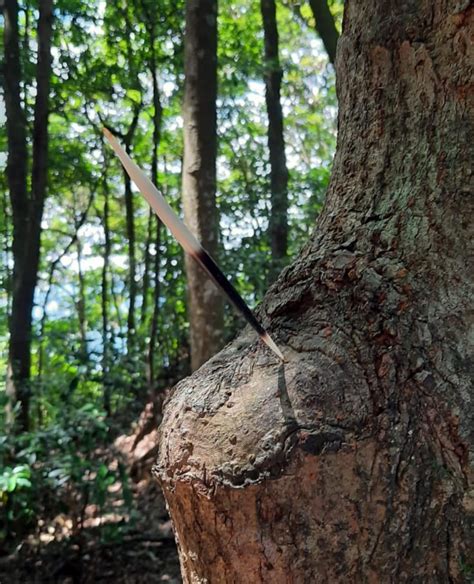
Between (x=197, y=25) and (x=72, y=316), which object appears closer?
(x=197, y=25)

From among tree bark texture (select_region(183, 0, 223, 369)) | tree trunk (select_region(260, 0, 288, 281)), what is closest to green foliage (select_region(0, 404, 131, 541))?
tree bark texture (select_region(183, 0, 223, 369))

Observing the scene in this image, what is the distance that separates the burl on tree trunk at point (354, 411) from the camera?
1.06 meters

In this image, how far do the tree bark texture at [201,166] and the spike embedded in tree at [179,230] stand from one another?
2619mm

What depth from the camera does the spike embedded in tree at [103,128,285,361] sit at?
108cm

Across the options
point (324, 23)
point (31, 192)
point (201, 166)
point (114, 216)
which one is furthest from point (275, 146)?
point (114, 216)

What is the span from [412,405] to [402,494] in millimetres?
149

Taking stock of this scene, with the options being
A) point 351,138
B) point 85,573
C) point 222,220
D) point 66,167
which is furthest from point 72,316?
point 351,138

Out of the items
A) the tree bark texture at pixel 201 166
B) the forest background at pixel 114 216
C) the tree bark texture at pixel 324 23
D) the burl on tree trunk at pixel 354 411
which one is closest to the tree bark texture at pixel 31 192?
the forest background at pixel 114 216

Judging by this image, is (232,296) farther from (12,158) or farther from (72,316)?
(72,316)

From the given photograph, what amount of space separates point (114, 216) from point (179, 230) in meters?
9.59

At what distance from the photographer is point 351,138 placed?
62.1 inches

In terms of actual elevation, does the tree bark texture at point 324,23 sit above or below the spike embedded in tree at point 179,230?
above

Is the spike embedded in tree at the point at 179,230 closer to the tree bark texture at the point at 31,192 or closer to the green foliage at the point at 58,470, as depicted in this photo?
Result: the green foliage at the point at 58,470

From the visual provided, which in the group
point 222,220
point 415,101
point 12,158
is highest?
point 12,158
